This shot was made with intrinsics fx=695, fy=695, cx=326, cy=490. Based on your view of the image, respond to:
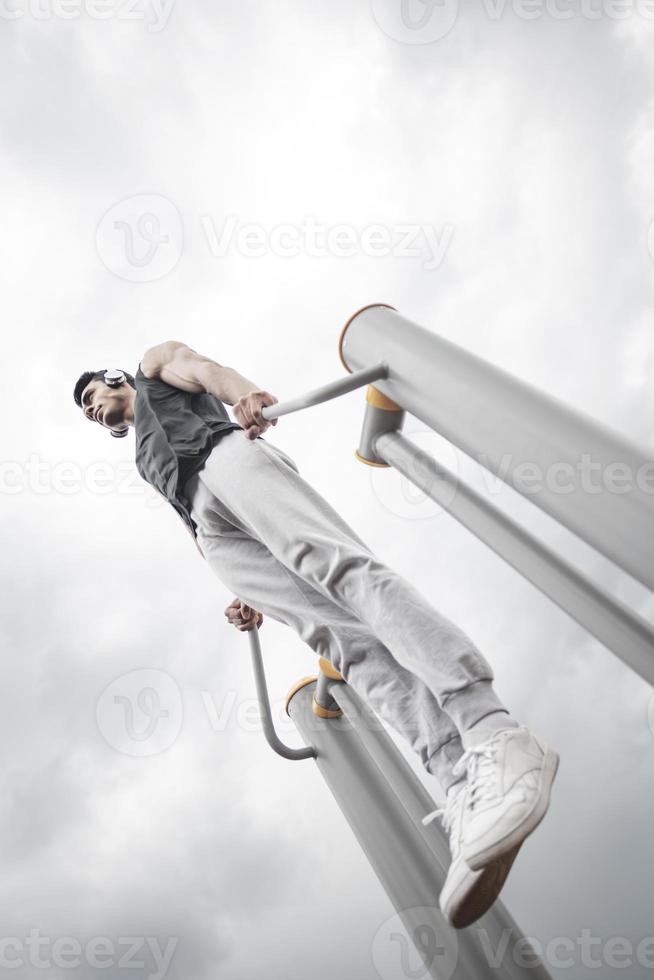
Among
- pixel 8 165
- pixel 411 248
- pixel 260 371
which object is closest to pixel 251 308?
pixel 260 371

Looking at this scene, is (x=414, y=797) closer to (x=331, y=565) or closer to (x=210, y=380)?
(x=331, y=565)

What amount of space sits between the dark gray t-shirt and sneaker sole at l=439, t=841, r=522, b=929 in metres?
0.94

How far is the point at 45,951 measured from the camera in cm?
1129

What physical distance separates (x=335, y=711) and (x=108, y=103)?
7.42 metres

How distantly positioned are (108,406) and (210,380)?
485mm

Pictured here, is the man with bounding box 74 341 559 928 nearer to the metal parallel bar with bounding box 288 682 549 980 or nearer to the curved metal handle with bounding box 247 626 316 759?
the curved metal handle with bounding box 247 626 316 759

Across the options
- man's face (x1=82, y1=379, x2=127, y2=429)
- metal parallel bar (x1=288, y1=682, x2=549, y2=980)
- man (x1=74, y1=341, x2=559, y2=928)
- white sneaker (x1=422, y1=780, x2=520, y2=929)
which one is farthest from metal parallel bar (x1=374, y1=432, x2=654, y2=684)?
man's face (x1=82, y1=379, x2=127, y2=429)

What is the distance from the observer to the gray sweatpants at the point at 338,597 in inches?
36.4

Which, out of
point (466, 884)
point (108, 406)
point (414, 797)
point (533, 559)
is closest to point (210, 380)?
point (108, 406)

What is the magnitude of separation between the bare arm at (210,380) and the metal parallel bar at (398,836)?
764mm

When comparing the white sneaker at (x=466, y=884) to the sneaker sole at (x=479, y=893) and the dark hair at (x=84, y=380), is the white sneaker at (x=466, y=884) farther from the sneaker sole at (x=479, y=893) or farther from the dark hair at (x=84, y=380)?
the dark hair at (x=84, y=380)

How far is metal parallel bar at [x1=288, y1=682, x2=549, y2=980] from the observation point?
130cm

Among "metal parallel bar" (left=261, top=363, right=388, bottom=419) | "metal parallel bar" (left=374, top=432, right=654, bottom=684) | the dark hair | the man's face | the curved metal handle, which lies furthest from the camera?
the dark hair

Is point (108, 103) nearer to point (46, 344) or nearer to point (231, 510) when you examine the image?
point (46, 344)
